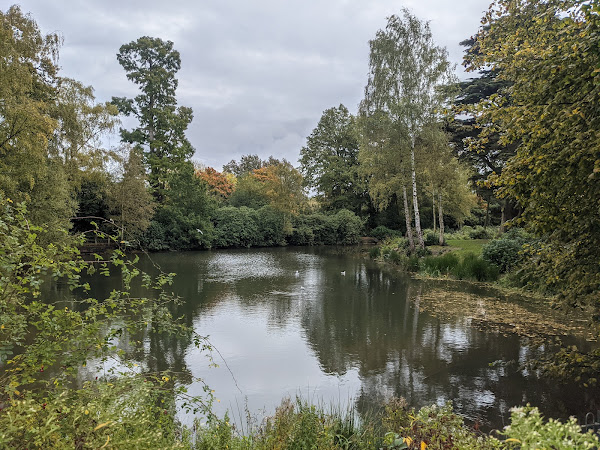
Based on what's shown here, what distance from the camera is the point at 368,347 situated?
7172mm

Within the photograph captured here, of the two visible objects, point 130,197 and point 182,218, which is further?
point 182,218

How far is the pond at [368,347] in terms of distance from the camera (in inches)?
199

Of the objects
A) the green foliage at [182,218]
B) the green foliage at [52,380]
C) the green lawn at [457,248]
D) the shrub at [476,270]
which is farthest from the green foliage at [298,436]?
the green foliage at [182,218]

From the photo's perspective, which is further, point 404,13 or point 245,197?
point 245,197

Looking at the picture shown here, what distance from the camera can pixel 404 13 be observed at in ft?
58.8

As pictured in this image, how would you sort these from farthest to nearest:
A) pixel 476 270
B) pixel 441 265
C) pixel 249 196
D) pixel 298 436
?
1. pixel 249 196
2. pixel 441 265
3. pixel 476 270
4. pixel 298 436

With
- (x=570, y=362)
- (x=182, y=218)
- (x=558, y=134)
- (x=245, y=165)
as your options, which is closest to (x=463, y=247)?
(x=570, y=362)

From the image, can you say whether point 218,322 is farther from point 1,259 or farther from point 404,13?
point 404,13

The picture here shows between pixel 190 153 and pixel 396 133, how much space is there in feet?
58.1

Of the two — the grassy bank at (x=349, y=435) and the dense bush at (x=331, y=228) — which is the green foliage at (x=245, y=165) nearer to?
the dense bush at (x=331, y=228)

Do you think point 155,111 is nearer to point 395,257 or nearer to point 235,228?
point 235,228

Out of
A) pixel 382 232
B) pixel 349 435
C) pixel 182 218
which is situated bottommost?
pixel 349 435

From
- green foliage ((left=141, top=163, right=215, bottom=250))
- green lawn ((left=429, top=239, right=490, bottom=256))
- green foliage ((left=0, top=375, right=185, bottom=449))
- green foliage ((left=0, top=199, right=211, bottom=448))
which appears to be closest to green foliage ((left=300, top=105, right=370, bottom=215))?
green foliage ((left=141, top=163, right=215, bottom=250))

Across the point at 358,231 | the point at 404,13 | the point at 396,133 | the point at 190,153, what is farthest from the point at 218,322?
the point at 358,231
